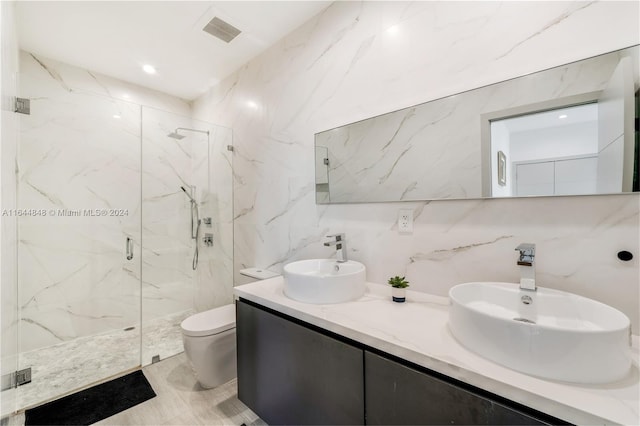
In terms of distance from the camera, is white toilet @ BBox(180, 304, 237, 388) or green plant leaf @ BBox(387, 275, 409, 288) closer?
green plant leaf @ BBox(387, 275, 409, 288)

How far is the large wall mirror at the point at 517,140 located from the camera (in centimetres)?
93

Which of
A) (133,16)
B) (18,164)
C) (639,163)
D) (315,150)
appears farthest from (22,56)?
(639,163)

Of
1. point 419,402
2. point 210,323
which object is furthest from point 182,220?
point 419,402

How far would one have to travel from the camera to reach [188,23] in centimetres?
189

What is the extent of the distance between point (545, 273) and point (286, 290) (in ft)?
3.64

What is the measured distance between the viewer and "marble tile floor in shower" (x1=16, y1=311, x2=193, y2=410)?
1.81 m

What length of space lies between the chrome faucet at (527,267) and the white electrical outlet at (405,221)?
1.59 ft

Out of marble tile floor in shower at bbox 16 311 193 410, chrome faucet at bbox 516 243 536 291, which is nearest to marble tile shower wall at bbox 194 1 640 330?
chrome faucet at bbox 516 243 536 291

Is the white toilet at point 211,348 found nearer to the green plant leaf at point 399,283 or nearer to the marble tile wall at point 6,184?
the marble tile wall at point 6,184

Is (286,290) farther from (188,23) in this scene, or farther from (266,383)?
(188,23)

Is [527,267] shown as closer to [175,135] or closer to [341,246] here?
[341,246]

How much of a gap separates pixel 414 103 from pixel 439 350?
114 cm

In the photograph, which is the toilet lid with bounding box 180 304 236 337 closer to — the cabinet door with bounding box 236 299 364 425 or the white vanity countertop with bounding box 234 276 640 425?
the cabinet door with bounding box 236 299 364 425

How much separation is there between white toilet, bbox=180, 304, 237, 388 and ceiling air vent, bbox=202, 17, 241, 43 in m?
2.09
